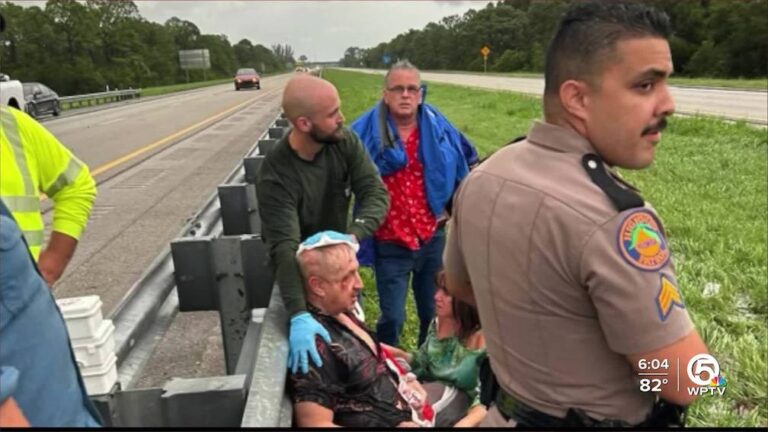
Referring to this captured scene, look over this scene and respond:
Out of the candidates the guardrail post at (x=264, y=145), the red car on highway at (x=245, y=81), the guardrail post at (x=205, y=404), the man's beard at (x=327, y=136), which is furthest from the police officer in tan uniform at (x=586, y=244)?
the red car on highway at (x=245, y=81)

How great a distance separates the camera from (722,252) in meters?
5.86

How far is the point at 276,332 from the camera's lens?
2406mm

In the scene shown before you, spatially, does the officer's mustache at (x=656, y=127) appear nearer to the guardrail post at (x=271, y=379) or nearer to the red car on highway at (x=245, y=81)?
the guardrail post at (x=271, y=379)

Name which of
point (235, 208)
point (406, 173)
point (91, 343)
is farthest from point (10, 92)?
point (91, 343)

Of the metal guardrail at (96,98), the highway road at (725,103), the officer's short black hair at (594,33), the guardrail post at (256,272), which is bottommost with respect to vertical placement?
the metal guardrail at (96,98)

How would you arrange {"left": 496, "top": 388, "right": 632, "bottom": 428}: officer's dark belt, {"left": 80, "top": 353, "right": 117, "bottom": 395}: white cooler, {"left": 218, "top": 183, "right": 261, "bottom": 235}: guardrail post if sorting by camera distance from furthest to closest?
{"left": 218, "top": 183, "right": 261, "bottom": 235}: guardrail post, {"left": 80, "top": 353, "right": 117, "bottom": 395}: white cooler, {"left": 496, "top": 388, "right": 632, "bottom": 428}: officer's dark belt

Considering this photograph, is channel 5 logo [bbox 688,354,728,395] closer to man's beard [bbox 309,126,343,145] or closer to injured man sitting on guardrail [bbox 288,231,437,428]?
injured man sitting on guardrail [bbox 288,231,437,428]

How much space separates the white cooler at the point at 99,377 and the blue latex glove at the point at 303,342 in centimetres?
57

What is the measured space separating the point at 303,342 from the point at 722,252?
4.65 m

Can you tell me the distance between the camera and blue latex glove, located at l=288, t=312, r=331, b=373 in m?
2.36

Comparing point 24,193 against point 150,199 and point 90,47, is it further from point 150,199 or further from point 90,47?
point 90,47

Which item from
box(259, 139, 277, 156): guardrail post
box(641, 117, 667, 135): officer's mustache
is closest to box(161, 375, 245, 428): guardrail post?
box(641, 117, 667, 135): officer's mustache

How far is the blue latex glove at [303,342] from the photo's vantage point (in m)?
2.36

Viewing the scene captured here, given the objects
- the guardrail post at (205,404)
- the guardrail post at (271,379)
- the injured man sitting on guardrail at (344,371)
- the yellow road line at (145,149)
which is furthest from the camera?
the yellow road line at (145,149)
